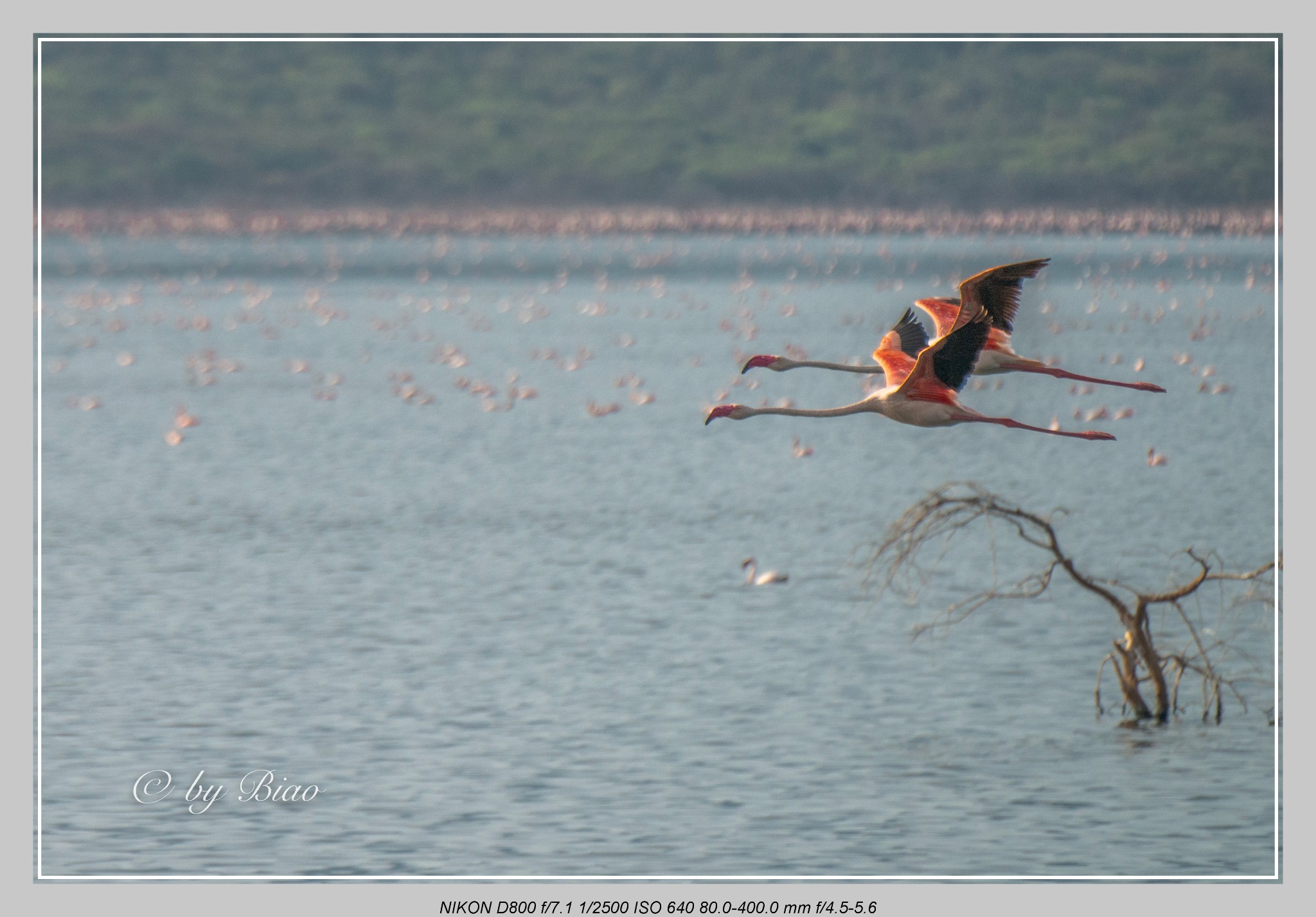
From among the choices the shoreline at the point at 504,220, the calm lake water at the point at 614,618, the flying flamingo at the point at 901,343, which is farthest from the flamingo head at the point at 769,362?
the shoreline at the point at 504,220

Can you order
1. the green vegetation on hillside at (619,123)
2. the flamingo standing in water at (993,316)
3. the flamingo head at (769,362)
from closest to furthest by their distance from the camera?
the flamingo standing in water at (993,316)
the flamingo head at (769,362)
the green vegetation on hillside at (619,123)

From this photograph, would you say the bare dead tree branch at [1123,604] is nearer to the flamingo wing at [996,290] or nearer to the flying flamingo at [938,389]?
the flying flamingo at [938,389]

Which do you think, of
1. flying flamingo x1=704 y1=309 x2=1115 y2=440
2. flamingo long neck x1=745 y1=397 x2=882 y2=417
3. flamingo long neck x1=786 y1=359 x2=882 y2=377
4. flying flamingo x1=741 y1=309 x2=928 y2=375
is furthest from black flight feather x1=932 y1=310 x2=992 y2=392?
flying flamingo x1=741 y1=309 x2=928 y2=375

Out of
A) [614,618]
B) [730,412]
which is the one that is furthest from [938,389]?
[614,618]

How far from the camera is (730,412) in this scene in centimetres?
1215

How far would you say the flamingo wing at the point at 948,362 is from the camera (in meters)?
11.7

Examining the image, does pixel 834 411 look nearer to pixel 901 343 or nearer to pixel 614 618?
pixel 901 343

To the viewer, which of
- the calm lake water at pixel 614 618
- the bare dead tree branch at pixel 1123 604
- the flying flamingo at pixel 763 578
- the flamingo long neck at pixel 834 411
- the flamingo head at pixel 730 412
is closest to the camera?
the flamingo head at pixel 730 412

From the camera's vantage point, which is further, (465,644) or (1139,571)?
(1139,571)

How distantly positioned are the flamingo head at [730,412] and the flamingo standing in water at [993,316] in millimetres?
273

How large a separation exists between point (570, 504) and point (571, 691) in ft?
39.3

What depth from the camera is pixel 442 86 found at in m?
111

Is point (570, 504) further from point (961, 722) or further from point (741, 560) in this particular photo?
point (961, 722)

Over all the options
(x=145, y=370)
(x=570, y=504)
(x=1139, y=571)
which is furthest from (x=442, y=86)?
(x=1139, y=571)
